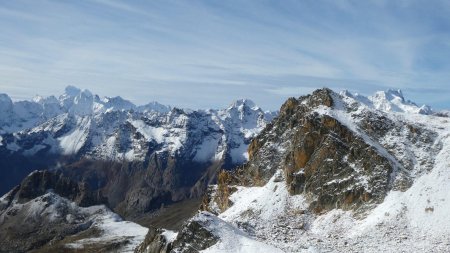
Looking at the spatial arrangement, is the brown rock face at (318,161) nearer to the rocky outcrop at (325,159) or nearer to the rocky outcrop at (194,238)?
the rocky outcrop at (325,159)

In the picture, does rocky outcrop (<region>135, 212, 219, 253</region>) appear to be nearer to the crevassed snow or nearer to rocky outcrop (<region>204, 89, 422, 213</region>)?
rocky outcrop (<region>204, 89, 422, 213</region>)

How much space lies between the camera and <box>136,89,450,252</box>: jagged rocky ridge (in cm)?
6512

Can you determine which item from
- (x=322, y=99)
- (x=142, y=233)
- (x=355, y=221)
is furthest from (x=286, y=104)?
(x=142, y=233)

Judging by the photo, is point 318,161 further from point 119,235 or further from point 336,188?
point 119,235

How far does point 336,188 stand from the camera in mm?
80688

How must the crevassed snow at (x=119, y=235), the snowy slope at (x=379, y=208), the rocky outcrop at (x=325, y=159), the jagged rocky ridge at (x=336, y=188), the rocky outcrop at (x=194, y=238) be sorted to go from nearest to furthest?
the rocky outcrop at (x=194, y=238), the snowy slope at (x=379, y=208), the jagged rocky ridge at (x=336, y=188), the rocky outcrop at (x=325, y=159), the crevassed snow at (x=119, y=235)

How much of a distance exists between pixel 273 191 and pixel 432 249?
31717mm

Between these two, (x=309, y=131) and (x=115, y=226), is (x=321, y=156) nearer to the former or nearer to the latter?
(x=309, y=131)

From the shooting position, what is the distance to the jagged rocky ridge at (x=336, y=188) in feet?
214

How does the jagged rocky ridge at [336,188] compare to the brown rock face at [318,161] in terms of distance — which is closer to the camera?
the jagged rocky ridge at [336,188]

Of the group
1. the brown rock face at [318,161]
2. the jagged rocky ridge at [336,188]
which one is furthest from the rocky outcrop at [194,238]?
the brown rock face at [318,161]

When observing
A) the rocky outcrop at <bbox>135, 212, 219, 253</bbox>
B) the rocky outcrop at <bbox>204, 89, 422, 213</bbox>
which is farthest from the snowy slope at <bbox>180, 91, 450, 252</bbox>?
the rocky outcrop at <bbox>135, 212, 219, 253</bbox>

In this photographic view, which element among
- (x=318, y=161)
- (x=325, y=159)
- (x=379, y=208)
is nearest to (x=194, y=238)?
(x=379, y=208)

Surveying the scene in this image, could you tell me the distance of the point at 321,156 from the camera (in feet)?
286
